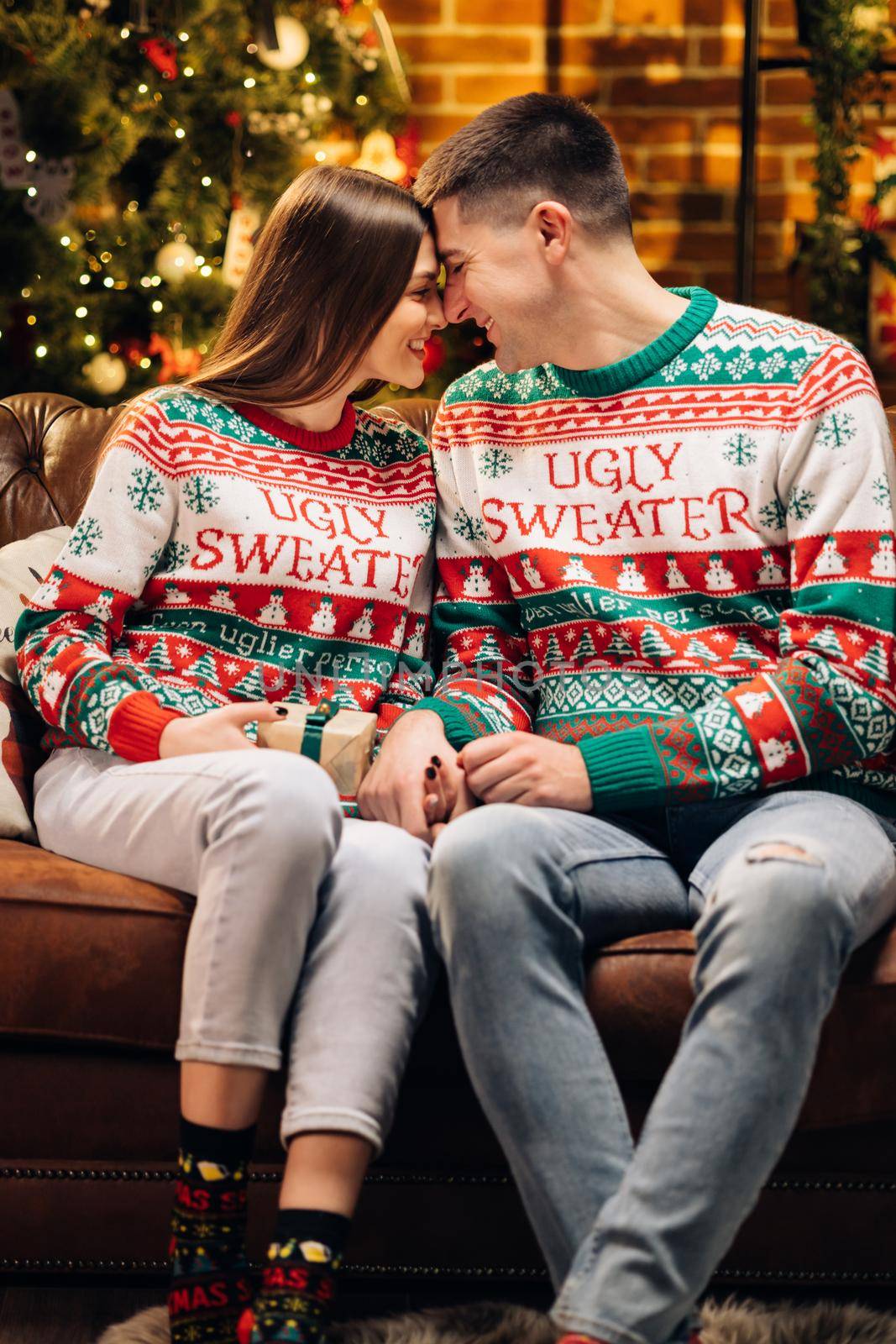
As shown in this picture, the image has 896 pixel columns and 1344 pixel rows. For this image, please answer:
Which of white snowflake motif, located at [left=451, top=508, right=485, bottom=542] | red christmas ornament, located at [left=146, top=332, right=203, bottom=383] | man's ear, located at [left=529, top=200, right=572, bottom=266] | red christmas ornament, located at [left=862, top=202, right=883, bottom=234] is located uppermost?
man's ear, located at [left=529, top=200, right=572, bottom=266]

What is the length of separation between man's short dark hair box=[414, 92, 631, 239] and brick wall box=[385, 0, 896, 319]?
5.15 feet

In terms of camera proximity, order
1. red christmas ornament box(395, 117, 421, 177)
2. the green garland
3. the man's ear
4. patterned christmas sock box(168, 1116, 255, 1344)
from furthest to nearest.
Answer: red christmas ornament box(395, 117, 421, 177)
the green garland
the man's ear
patterned christmas sock box(168, 1116, 255, 1344)

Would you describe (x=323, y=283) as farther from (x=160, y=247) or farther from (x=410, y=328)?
(x=160, y=247)

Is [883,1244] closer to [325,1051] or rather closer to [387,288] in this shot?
[325,1051]

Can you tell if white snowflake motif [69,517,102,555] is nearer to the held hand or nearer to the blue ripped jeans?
the held hand

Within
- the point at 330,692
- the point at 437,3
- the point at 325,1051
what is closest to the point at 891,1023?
the point at 325,1051

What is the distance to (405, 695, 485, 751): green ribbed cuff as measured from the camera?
59.4 inches

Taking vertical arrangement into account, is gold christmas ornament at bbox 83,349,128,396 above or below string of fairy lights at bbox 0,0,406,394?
below

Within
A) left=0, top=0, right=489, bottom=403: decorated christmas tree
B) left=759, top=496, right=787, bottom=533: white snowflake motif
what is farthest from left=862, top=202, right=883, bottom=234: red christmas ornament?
left=759, top=496, right=787, bottom=533: white snowflake motif

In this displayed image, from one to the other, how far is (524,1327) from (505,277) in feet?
3.85

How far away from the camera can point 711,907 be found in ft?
3.86

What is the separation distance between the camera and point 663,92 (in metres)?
3.11

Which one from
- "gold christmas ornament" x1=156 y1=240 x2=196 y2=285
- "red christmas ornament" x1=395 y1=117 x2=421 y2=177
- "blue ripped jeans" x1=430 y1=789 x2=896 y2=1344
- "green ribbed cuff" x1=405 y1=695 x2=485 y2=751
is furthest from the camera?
"red christmas ornament" x1=395 y1=117 x2=421 y2=177

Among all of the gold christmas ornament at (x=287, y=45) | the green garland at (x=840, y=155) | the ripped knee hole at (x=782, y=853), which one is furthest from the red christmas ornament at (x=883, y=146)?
the ripped knee hole at (x=782, y=853)
